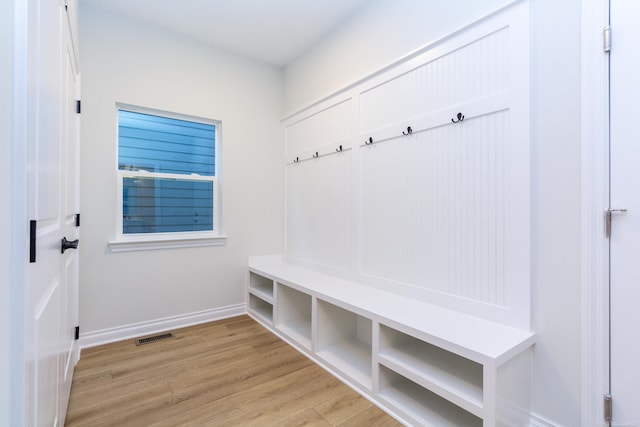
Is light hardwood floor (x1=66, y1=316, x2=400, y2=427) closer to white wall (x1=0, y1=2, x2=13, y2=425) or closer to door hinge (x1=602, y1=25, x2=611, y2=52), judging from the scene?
white wall (x1=0, y1=2, x2=13, y2=425)

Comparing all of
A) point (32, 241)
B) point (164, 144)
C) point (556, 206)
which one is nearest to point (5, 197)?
point (32, 241)

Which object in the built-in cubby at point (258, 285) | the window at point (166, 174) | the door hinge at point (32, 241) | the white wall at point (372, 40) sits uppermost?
the white wall at point (372, 40)

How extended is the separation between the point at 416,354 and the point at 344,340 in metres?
0.76

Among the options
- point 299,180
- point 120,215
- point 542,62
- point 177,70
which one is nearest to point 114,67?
point 177,70

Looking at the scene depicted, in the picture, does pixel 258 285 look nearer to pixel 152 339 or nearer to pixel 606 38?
pixel 152 339

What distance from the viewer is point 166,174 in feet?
9.62

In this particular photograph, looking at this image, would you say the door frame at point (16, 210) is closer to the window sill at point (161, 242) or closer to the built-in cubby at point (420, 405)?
the built-in cubby at point (420, 405)

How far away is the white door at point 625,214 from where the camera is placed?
1.23 metres

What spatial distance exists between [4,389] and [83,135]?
2.42 meters

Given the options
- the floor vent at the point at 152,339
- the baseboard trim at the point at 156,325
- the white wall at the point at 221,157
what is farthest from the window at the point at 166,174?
the floor vent at the point at 152,339

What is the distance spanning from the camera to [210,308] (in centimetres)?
307

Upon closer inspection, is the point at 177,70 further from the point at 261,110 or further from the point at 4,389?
the point at 4,389

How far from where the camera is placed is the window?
275cm

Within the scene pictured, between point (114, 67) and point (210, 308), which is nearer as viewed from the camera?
point (114, 67)
